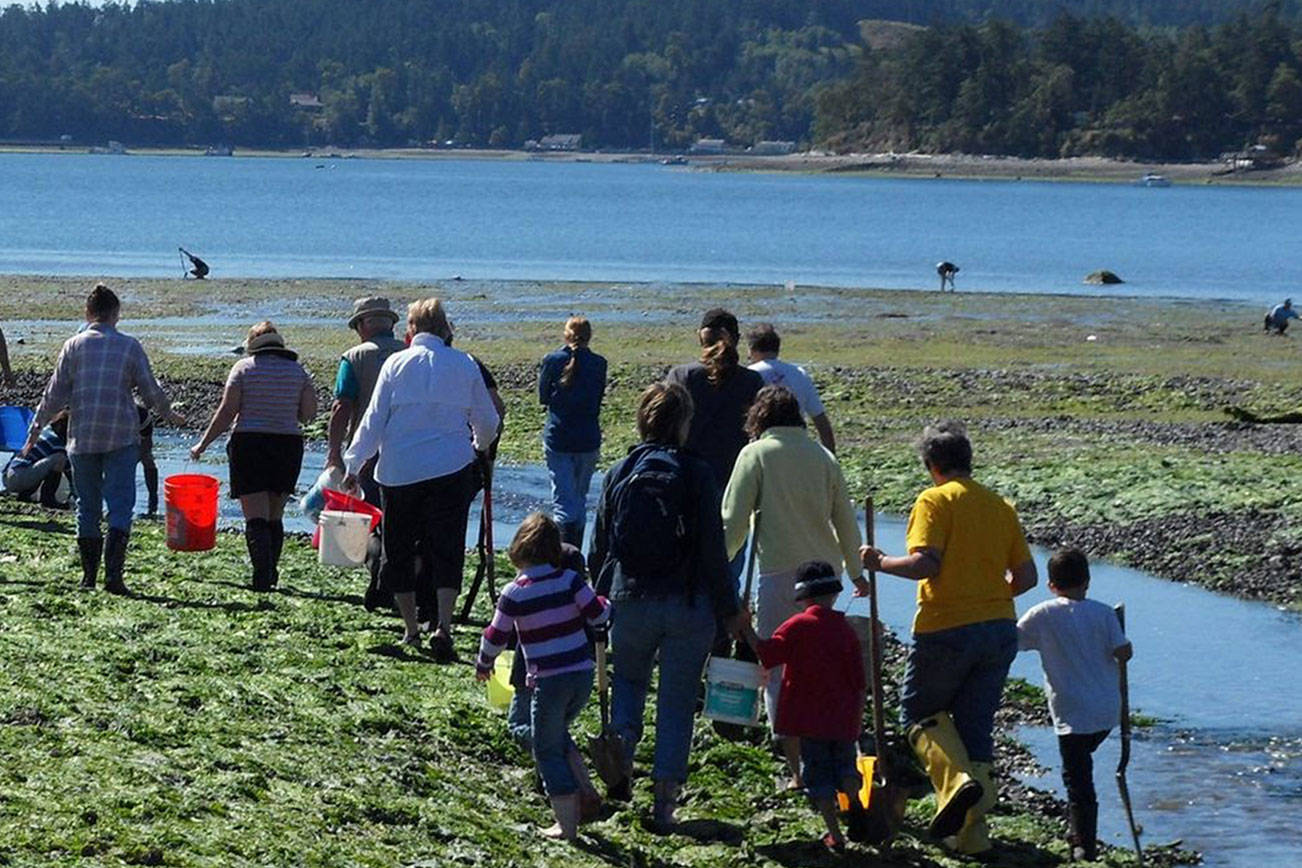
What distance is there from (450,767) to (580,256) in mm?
63569

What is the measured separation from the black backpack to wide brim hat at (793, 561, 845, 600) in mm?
540

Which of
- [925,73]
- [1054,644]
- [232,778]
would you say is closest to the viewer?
[232,778]

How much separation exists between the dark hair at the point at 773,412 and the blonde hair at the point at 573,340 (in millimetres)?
3350

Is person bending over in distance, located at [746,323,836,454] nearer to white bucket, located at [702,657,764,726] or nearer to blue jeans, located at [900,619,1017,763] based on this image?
white bucket, located at [702,657,764,726]

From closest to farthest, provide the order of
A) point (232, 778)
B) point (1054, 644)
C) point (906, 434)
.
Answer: point (232, 778) < point (1054, 644) < point (906, 434)

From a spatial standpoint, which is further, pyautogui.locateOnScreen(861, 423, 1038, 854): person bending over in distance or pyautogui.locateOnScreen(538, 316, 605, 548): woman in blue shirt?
pyautogui.locateOnScreen(538, 316, 605, 548): woman in blue shirt

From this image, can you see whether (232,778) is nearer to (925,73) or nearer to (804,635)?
(804,635)

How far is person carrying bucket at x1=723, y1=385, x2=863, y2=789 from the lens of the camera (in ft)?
30.5

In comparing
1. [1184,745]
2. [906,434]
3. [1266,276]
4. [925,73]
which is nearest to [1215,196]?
[925,73]

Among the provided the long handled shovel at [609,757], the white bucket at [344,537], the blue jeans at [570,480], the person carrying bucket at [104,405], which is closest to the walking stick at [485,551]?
the blue jeans at [570,480]

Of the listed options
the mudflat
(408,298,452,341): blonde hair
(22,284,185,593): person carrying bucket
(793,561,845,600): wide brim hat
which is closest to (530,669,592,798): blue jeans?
(793,561,845,600): wide brim hat

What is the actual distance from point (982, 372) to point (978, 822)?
21.2m

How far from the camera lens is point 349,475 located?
36.9 feet

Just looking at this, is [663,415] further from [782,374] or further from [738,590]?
[782,374]
